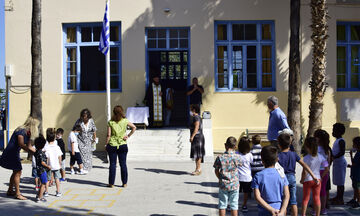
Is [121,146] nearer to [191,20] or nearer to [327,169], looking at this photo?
[327,169]

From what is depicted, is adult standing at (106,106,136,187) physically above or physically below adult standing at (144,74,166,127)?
below

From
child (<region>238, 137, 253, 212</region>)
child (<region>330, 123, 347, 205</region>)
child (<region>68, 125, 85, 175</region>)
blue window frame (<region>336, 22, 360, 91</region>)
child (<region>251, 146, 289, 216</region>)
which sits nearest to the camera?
child (<region>251, 146, 289, 216</region>)

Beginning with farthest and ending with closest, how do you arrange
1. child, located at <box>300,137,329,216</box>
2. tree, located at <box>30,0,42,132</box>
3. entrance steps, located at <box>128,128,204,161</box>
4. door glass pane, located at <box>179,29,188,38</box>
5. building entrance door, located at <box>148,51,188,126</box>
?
building entrance door, located at <box>148,51,188,126</box> → door glass pane, located at <box>179,29,188,38</box> → tree, located at <box>30,0,42,132</box> → entrance steps, located at <box>128,128,204,161</box> → child, located at <box>300,137,329,216</box>

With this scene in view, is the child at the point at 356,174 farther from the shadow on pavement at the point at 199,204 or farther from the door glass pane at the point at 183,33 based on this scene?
the door glass pane at the point at 183,33

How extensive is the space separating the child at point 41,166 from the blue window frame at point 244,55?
861 centimetres

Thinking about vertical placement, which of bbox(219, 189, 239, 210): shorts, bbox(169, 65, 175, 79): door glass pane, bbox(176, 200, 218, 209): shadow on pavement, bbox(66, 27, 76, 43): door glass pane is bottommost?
bbox(176, 200, 218, 209): shadow on pavement

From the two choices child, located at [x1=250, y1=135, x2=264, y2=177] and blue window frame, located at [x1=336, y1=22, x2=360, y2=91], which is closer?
child, located at [x1=250, y1=135, x2=264, y2=177]

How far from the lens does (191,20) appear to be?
16.0m

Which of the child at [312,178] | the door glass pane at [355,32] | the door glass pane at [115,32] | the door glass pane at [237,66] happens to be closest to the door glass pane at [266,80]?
the door glass pane at [237,66]

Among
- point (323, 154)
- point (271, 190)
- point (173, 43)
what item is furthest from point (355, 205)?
point (173, 43)

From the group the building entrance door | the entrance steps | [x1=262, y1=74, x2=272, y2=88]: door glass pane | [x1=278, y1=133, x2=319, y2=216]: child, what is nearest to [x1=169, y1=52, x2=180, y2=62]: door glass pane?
the building entrance door

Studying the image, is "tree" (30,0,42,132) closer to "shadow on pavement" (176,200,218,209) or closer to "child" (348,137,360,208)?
"shadow on pavement" (176,200,218,209)

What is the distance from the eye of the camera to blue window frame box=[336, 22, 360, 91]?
16578 millimetres

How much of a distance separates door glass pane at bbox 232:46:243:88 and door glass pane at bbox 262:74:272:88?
2.59 ft
